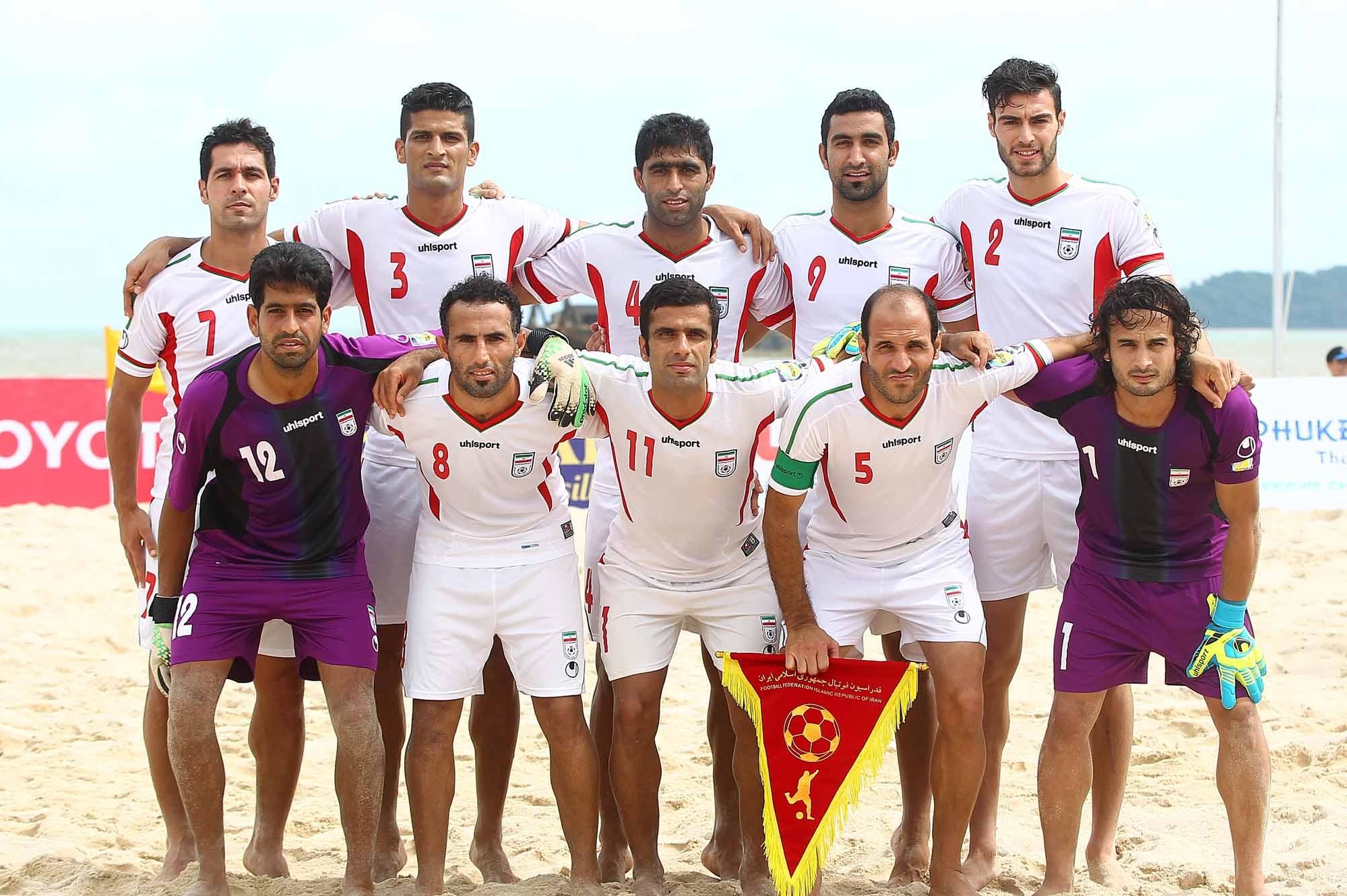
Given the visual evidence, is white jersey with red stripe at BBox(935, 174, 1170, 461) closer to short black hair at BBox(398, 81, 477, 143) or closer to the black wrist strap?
short black hair at BBox(398, 81, 477, 143)

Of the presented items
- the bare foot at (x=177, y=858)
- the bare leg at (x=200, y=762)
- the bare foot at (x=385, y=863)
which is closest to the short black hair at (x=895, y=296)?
the bare leg at (x=200, y=762)

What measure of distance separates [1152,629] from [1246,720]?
17.9 inches

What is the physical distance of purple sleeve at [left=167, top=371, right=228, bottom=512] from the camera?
4.83 metres

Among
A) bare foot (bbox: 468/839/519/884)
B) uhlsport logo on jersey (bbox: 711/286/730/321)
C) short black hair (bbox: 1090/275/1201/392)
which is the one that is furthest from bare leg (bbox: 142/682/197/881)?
short black hair (bbox: 1090/275/1201/392)

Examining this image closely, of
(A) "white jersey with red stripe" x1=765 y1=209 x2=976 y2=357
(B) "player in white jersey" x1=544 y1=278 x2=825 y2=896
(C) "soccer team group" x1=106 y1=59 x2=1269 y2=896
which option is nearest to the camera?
(C) "soccer team group" x1=106 y1=59 x2=1269 y2=896

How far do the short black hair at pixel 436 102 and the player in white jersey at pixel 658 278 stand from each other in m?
0.74

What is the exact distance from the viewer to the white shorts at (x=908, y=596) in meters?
4.93

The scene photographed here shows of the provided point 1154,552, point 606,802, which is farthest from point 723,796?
point 1154,552

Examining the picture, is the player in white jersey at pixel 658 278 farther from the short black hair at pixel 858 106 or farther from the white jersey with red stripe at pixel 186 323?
the white jersey with red stripe at pixel 186 323

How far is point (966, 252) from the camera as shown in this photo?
5703mm

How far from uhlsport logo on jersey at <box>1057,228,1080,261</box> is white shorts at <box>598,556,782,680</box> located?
6.36ft

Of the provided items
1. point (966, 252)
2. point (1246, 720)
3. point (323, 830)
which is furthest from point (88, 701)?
point (1246, 720)

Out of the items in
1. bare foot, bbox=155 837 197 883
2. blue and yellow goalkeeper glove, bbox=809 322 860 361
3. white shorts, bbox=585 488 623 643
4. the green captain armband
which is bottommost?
bare foot, bbox=155 837 197 883

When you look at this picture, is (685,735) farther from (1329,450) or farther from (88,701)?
(1329,450)
